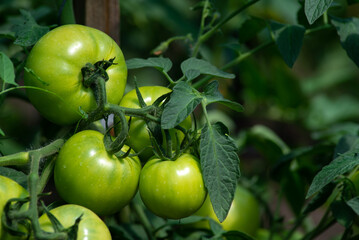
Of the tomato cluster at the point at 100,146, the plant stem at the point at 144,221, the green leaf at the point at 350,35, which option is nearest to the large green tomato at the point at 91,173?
the tomato cluster at the point at 100,146

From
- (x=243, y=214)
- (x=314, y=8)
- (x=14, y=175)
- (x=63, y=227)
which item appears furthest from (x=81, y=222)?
(x=243, y=214)

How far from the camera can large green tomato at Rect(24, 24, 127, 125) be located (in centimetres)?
56

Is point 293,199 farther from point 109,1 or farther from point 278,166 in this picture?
point 109,1

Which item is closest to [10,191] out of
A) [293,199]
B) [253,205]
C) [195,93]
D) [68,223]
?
[68,223]

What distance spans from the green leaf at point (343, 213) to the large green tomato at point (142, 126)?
0.88ft

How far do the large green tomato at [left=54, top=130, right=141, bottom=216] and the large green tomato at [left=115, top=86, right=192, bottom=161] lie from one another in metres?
0.04

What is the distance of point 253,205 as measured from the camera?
95 cm

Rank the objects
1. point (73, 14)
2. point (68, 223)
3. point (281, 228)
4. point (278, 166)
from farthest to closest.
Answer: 1. point (281, 228)
2. point (278, 166)
3. point (73, 14)
4. point (68, 223)

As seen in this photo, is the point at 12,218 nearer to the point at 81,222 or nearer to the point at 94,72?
the point at 81,222

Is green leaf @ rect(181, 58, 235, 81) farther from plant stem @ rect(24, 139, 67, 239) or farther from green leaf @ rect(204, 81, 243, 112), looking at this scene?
plant stem @ rect(24, 139, 67, 239)

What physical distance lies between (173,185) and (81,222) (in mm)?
116

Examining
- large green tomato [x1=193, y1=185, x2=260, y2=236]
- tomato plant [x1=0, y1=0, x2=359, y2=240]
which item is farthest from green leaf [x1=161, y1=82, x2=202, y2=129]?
large green tomato [x1=193, y1=185, x2=260, y2=236]

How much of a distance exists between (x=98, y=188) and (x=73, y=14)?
14.0 inches

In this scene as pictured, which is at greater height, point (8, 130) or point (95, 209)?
point (95, 209)
